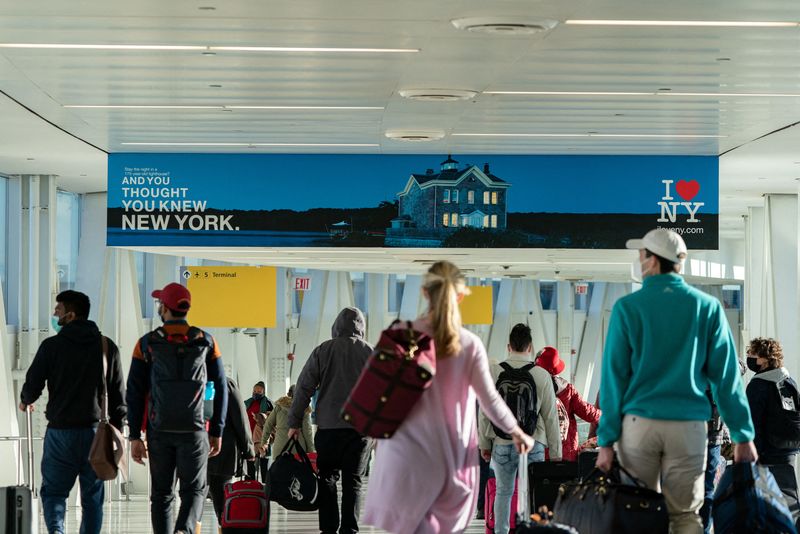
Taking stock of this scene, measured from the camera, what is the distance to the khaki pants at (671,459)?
6.12m

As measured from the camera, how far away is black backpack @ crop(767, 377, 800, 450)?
9.43m

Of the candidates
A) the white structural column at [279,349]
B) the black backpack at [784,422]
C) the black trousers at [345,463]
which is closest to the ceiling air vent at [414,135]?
the black trousers at [345,463]

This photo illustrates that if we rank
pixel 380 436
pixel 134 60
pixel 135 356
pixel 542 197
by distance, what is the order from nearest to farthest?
pixel 380 436 → pixel 135 356 → pixel 134 60 → pixel 542 197

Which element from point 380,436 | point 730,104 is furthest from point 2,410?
point 380,436

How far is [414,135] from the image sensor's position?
1266 centimetres

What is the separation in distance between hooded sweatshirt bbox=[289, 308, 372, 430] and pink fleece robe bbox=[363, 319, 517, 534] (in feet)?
10.6

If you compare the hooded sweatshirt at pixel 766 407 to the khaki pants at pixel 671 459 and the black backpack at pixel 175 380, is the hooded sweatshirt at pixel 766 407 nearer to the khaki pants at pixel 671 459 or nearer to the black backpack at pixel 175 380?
the khaki pants at pixel 671 459

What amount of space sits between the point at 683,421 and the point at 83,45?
173 inches

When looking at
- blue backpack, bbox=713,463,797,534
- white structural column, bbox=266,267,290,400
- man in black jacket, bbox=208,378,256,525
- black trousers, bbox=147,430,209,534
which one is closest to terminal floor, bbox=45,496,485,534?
man in black jacket, bbox=208,378,256,525

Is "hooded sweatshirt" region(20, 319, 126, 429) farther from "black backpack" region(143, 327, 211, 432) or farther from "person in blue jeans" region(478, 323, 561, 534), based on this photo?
"person in blue jeans" region(478, 323, 561, 534)

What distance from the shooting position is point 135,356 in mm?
8258

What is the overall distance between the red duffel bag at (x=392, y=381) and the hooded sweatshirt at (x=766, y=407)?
4577 mm

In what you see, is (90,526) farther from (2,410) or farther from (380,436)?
(2,410)

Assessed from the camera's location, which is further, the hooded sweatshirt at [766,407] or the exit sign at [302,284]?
the exit sign at [302,284]
